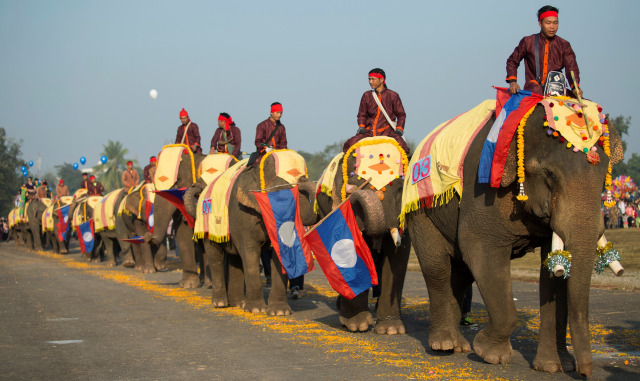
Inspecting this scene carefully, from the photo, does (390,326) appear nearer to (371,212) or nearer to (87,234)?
(371,212)

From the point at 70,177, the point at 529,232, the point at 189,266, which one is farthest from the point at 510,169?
the point at 70,177

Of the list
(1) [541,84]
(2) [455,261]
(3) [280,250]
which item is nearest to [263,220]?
(3) [280,250]

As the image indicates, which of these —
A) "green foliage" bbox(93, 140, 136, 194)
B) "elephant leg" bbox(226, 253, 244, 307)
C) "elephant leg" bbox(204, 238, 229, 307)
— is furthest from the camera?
"green foliage" bbox(93, 140, 136, 194)

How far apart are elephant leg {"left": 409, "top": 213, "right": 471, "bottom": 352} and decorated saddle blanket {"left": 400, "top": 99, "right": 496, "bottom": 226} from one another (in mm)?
290

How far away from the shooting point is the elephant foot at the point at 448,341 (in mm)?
7840

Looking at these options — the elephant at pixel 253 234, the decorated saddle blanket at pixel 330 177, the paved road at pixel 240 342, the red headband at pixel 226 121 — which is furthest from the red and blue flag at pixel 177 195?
the decorated saddle blanket at pixel 330 177

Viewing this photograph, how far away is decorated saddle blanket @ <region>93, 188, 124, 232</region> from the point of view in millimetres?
24625

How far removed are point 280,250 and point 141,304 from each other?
3125 mm

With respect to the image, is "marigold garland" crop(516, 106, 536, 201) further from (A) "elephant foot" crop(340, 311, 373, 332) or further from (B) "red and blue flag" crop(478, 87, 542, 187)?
(A) "elephant foot" crop(340, 311, 373, 332)

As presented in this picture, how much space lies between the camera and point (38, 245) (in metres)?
37.9

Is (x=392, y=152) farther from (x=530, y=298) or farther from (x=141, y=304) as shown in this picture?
(x=141, y=304)

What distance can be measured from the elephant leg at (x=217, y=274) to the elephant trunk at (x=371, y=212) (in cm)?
451

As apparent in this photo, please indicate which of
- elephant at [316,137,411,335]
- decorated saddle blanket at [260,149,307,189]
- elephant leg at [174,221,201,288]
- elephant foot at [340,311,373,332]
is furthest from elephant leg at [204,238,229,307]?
→ elephant foot at [340,311,373,332]

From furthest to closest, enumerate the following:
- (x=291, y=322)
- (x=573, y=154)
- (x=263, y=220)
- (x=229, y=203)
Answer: (x=229, y=203) → (x=263, y=220) → (x=291, y=322) → (x=573, y=154)
